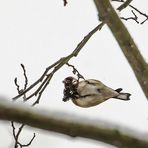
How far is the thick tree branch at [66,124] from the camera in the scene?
0.56m

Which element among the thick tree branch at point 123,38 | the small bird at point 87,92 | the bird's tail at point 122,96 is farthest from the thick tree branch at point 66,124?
the bird's tail at point 122,96

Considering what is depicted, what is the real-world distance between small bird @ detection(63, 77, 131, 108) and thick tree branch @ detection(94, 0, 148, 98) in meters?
0.36

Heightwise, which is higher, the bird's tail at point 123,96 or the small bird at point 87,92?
the small bird at point 87,92

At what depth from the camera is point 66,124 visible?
1.90 ft

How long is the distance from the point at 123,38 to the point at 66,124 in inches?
52.8

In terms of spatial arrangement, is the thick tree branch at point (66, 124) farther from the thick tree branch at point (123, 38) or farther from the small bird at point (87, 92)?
the small bird at point (87, 92)

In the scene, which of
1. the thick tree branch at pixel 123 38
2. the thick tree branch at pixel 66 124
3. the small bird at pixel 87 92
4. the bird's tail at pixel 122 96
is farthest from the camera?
the bird's tail at pixel 122 96

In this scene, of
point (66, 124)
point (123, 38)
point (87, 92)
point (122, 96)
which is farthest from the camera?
Result: point (122, 96)

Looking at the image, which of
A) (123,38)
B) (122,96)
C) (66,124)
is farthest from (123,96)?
(66,124)

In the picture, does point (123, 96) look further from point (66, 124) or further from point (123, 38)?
point (66, 124)

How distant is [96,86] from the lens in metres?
2.29

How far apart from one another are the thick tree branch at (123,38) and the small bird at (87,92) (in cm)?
36

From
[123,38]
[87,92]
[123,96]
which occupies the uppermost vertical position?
[123,38]

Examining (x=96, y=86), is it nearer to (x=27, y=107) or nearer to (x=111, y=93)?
(x=111, y=93)
